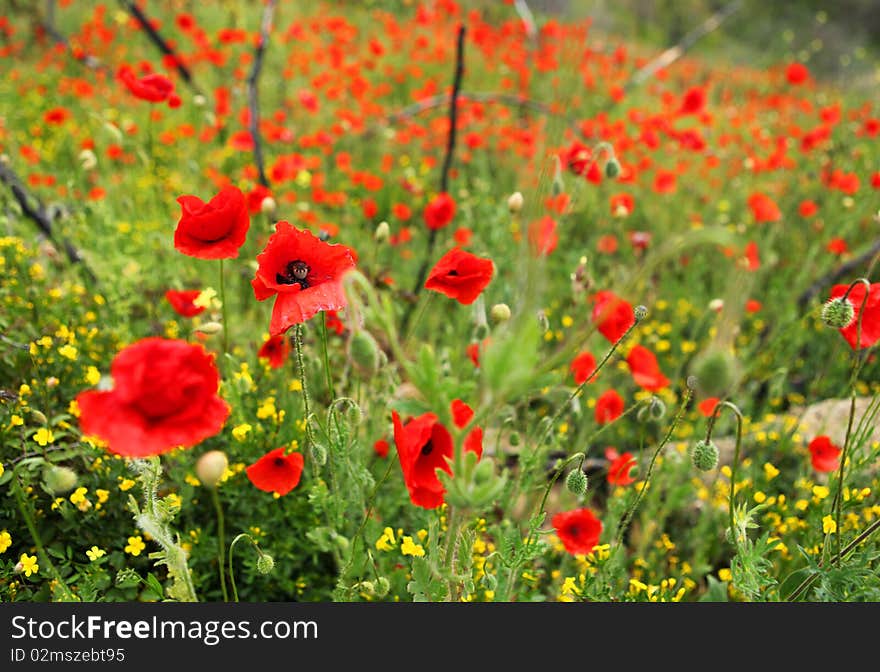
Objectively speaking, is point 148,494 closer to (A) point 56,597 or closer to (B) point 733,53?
(A) point 56,597

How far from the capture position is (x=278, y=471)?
1568 millimetres

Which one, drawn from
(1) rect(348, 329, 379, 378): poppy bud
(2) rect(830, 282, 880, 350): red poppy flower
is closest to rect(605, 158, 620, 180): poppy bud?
(2) rect(830, 282, 880, 350): red poppy flower

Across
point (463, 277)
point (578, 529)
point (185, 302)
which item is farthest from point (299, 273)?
point (578, 529)

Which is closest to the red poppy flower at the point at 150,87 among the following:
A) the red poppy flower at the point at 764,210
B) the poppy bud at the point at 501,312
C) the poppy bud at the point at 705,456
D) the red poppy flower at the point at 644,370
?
the poppy bud at the point at 501,312

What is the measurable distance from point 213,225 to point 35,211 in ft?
5.36

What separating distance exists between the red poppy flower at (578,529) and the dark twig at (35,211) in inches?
84.8

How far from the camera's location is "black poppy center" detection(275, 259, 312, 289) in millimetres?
1377

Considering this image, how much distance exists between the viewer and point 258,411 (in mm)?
1993

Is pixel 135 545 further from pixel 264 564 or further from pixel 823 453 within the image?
pixel 823 453

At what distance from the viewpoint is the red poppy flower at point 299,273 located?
48.8 inches

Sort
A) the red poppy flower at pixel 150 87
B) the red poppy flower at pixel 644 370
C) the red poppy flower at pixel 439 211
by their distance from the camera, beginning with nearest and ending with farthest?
the red poppy flower at pixel 644 370, the red poppy flower at pixel 150 87, the red poppy flower at pixel 439 211

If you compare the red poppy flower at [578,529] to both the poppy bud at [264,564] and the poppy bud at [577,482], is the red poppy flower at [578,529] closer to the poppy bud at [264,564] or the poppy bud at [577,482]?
the poppy bud at [577,482]

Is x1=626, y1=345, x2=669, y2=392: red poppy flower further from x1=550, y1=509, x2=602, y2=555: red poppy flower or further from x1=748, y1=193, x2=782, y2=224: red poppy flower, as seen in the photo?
x1=748, y1=193, x2=782, y2=224: red poppy flower

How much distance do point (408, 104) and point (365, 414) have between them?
15.4ft
